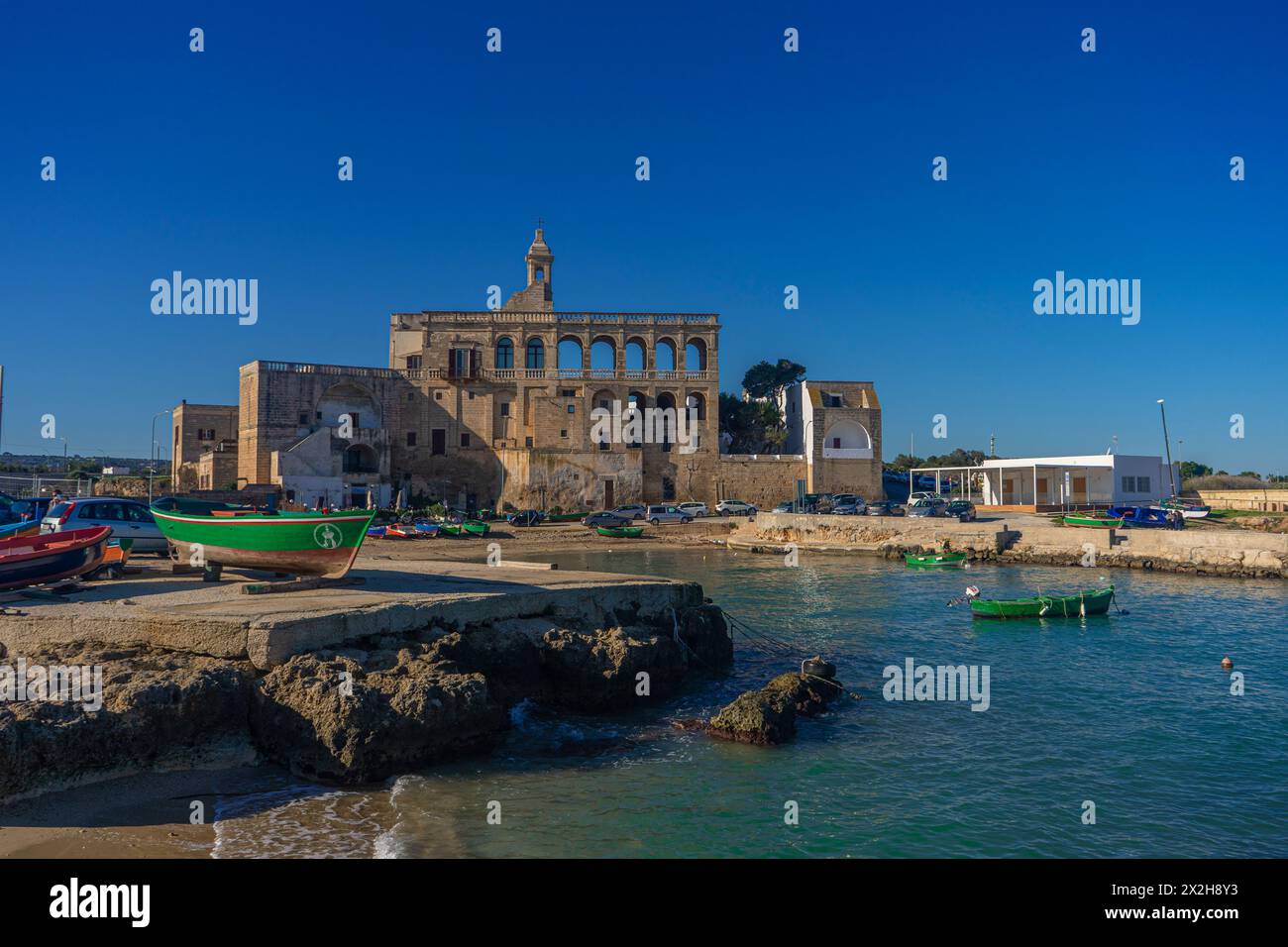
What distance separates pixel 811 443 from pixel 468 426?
2343cm

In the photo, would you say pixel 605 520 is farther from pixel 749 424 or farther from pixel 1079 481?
pixel 1079 481

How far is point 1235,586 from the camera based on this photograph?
30250 mm

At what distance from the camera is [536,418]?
5556cm

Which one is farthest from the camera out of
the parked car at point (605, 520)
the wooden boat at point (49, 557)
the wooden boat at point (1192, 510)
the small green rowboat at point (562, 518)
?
the small green rowboat at point (562, 518)

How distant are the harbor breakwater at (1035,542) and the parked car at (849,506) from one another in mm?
3555

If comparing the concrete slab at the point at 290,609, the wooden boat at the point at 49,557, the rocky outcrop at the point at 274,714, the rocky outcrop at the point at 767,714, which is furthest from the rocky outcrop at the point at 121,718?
the rocky outcrop at the point at 767,714

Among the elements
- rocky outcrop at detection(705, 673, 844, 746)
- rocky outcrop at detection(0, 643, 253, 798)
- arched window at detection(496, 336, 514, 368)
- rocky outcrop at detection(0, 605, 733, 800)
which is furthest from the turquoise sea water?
arched window at detection(496, 336, 514, 368)

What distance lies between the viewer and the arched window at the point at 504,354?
56.6m

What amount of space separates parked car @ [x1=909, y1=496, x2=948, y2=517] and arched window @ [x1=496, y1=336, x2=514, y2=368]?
2746cm

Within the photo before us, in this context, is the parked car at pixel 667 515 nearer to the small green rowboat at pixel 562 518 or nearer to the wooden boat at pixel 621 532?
the wooden boat at pixel 621 532

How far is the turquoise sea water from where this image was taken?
8539 mm

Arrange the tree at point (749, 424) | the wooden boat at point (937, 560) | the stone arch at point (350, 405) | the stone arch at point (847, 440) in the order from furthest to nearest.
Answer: the tree at point (749, 424) → the stone arch at point (847, 440) → the stone arch at point (350, 405) → the wooden boat at point (937, 560)

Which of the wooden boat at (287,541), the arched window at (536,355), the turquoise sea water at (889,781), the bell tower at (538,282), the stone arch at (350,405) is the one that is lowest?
the turquoise sea water at (889,781)
